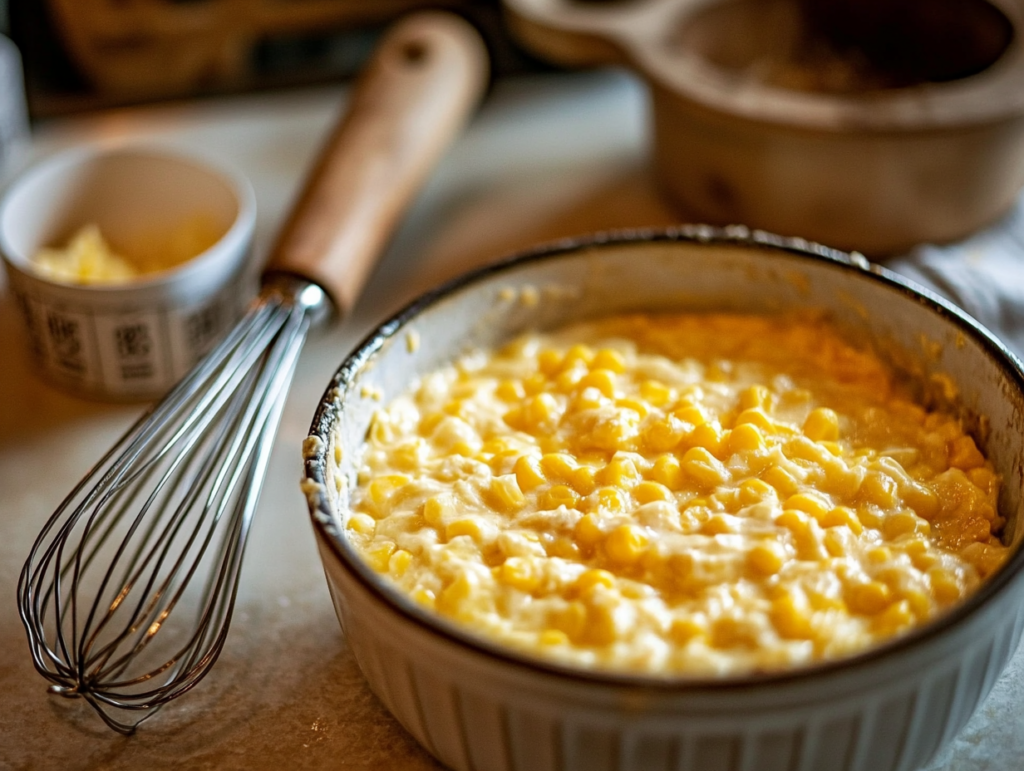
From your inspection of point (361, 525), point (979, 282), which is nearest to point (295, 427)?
point (361, 525)

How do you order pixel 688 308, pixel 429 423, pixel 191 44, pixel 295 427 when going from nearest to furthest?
pixel 429 423 → pixel 688 308 → pixel 295 427 → pixel 191 44

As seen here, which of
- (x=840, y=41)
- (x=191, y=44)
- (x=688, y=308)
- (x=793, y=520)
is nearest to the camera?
(x=793, y=520)

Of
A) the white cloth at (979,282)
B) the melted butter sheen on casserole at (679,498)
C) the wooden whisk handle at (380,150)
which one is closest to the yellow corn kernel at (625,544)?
the melted butter sheen on casserole at (679,498)

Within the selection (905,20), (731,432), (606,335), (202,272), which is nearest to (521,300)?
(606,335)

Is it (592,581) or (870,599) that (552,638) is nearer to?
(592,581)

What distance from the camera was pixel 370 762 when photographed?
1020 mm

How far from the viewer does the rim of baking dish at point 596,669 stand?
76 centimetres

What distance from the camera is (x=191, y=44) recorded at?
2.08m

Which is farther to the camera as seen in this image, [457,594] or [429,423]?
[429,423]

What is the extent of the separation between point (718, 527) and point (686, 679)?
0.25 m

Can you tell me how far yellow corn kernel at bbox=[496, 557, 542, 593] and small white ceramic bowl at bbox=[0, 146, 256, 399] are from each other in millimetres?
698

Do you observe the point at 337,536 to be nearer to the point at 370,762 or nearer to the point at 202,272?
the point at 370,762

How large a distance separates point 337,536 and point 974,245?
46.4 inches

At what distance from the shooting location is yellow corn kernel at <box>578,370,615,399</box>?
1186mm
